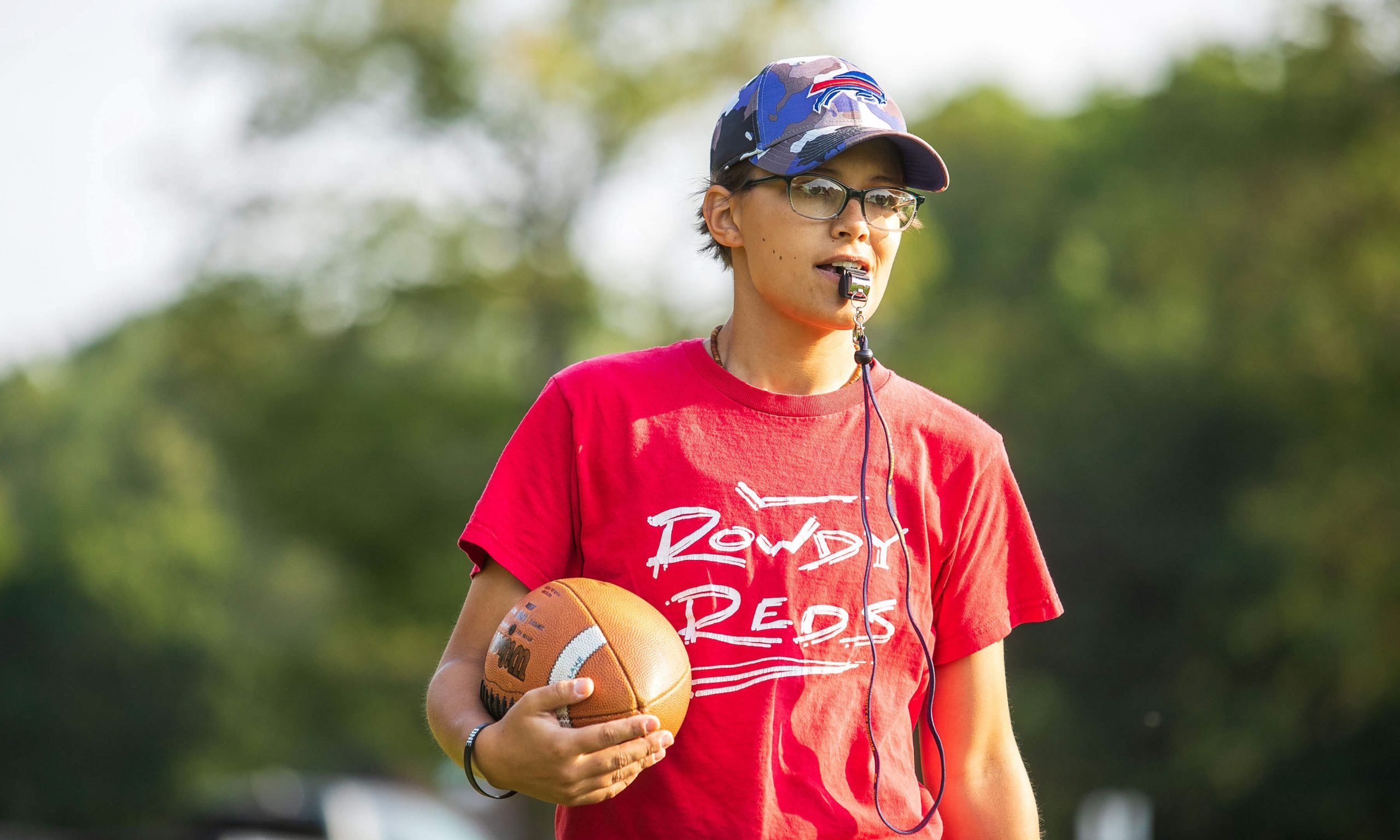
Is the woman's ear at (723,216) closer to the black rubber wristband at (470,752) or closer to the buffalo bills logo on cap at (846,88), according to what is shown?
the buffalo bills logo on cap at (846,88)

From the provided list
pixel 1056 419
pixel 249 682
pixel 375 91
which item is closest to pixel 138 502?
pixel 249 682

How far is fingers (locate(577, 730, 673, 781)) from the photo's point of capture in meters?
2.51

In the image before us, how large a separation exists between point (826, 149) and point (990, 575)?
3.08ft

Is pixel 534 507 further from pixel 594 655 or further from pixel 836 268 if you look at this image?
pixel 836 268

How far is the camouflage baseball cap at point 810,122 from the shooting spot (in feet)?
A: 9.62

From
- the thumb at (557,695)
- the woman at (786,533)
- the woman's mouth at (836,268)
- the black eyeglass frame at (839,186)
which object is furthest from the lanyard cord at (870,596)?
the thumb at (557,695)

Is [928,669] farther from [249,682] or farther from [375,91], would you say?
[249,682]

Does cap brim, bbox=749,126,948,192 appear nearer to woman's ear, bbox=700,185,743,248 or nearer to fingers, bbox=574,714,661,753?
woman's ear, bbox=700,185,743,248

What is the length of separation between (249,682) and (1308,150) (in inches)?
939

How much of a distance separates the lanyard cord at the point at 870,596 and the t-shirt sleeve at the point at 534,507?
23.2 inches

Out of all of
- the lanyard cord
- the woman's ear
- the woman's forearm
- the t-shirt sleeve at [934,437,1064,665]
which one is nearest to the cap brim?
the woman's ear

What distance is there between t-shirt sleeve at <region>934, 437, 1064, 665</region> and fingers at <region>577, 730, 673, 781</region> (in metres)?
0.76

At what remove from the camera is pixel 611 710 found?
104 inches

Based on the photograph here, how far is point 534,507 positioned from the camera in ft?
9.64
